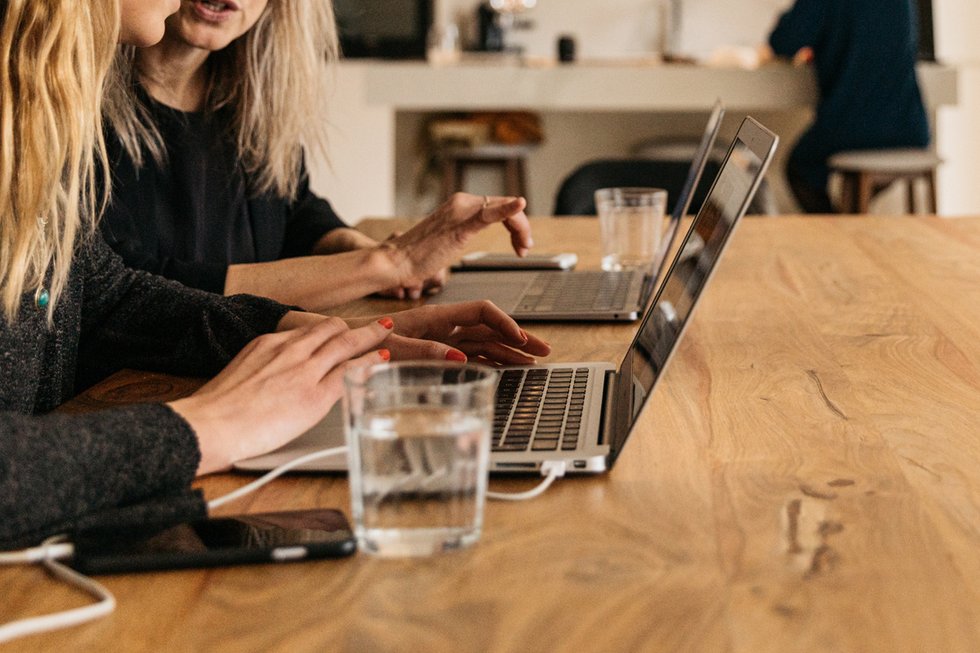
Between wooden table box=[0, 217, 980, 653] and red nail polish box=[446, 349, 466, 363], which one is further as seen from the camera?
red nail polish box=[446, 349, 466, 363]

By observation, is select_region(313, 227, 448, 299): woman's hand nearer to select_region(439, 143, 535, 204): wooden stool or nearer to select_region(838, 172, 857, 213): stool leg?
select_region(838, 172, 857, 213): stool leg

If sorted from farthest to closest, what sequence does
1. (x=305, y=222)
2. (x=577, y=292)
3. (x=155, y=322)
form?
(x=305, y=222)
(x=577, y=292)
(x=155, y=322)

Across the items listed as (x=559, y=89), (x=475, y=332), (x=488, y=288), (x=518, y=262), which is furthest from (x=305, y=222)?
(x=559, y=89)

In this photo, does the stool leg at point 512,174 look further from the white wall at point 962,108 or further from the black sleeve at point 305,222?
the black sleeve at point 305,222

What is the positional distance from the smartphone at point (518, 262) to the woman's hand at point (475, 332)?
0.61 meters

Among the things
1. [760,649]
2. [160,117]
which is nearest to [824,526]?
[760,649]

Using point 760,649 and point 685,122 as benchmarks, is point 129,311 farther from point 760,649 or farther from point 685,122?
point 685,122

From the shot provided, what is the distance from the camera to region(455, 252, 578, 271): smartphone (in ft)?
5.72

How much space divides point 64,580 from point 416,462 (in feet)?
0.63

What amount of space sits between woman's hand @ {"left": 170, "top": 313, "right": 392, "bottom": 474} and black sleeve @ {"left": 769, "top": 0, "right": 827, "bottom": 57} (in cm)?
397

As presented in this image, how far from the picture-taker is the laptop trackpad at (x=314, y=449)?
81 cm

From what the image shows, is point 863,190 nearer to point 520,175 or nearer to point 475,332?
point 520,175

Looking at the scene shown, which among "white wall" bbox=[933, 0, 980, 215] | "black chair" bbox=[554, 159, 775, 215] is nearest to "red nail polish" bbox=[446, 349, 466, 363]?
"black chair" bbox=[554, 159, 775, 215]

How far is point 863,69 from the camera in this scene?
177 inches
